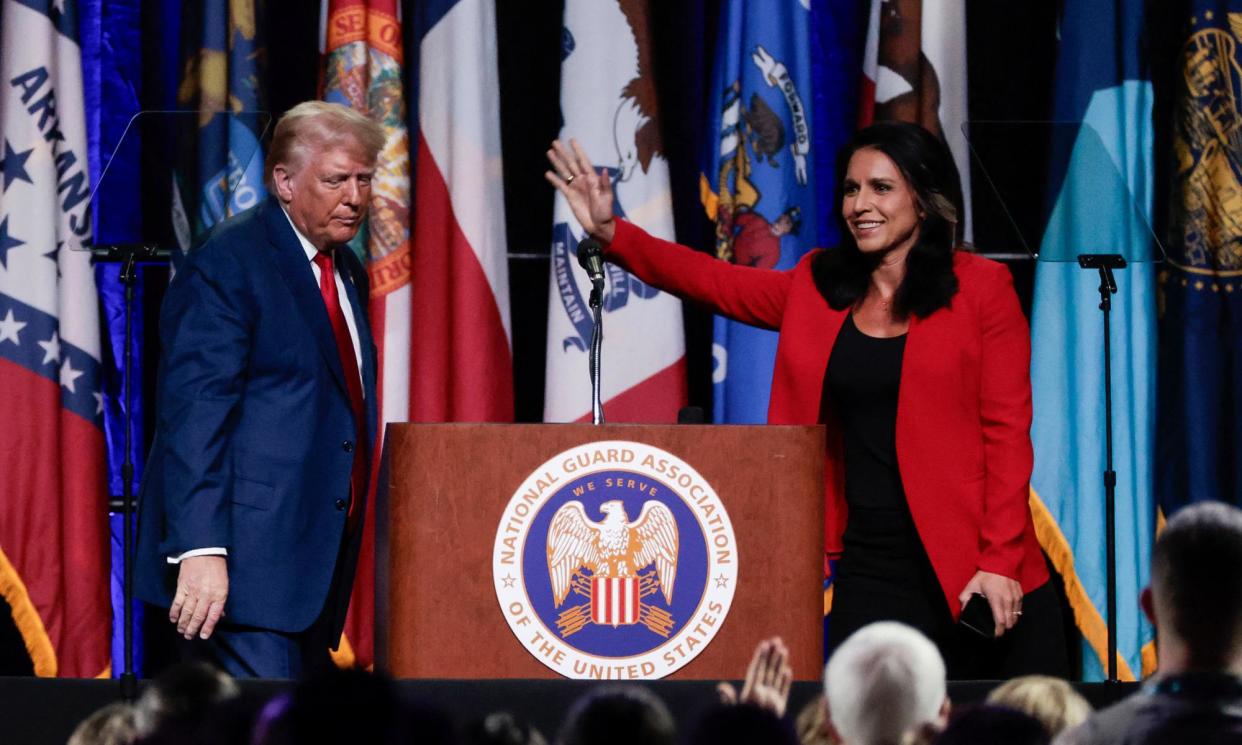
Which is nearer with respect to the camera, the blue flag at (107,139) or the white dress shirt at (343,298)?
the white dress shirt at (343,298)

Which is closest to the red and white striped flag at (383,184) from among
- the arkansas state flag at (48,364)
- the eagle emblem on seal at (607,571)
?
the arkansas state flag at (48,364)

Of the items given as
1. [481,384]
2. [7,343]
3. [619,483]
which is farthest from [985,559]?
[7,343]

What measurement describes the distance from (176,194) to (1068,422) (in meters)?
2.56

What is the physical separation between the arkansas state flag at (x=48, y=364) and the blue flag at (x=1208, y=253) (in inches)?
123

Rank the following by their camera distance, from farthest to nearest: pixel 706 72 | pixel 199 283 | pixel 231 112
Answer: pixel 706 72
pixel 231 112
pixel 199 283

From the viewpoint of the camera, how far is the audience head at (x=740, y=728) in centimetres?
136

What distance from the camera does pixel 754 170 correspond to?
4.82m

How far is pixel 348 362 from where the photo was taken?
3.37m

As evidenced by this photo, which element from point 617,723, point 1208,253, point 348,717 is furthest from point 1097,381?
point 348,717

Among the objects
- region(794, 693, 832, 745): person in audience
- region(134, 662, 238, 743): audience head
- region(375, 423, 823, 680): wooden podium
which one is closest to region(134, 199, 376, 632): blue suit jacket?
region(375, 423, 823, 680): wooden podium

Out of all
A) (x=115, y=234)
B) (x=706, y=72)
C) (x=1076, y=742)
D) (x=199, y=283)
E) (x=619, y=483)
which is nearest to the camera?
(x=1076, y=742)

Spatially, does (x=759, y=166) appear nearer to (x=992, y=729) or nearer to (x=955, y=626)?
(x=955, y=626)

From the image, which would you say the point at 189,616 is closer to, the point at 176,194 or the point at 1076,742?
the point at 176,194

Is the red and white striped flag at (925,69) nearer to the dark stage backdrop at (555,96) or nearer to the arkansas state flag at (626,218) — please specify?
the dark stage backdrop at (555,96)
